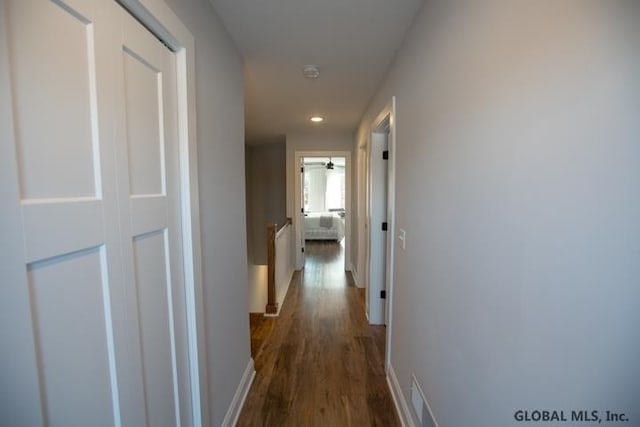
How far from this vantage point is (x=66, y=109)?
679 millimetres

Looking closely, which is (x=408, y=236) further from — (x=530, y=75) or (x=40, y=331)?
(x=40, y=331)

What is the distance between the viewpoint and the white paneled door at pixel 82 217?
1.86 feet

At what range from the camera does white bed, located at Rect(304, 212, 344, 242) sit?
320 inches

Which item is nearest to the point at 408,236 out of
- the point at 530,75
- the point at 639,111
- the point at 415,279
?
the point at 415,279

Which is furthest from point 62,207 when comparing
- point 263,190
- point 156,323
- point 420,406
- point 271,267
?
point 263,190

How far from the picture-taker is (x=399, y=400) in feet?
6.07

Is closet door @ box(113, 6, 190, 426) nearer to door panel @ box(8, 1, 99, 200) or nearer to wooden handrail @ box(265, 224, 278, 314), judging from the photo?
door panel @ box(8, 1, 99, 200)

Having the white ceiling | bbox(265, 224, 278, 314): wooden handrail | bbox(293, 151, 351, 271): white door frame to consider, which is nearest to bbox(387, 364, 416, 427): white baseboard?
bbox(265, 224, 278, 314): wooden handrail

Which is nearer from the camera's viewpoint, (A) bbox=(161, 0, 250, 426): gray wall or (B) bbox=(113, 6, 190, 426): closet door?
(B) bbox=(113, 6, 190, 426): closet door

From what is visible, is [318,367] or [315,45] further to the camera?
[318,367]

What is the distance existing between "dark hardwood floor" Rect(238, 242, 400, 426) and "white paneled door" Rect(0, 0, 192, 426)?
104 centimetres

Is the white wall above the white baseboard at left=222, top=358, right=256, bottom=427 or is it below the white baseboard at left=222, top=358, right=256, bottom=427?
above

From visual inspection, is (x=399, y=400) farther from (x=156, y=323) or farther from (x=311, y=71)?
(x=311, y=71)

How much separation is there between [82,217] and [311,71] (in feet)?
6.41
